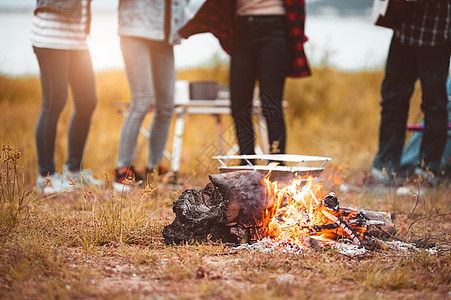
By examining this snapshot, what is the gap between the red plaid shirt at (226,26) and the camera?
2.96m

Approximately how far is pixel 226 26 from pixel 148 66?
0.65m

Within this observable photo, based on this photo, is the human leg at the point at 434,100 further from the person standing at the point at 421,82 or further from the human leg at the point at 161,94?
the human leg at the point at 161,94

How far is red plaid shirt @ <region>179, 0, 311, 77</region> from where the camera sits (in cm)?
296

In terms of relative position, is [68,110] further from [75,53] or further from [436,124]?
[436,124]

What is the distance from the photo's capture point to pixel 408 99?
10.7 feet

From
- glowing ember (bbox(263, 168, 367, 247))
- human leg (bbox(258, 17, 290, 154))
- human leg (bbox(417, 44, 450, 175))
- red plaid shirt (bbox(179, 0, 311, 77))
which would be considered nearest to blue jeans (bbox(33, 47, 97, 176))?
red plaid shirt (bbox(179, 0, 311, 77))

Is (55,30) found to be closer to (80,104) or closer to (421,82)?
(80,104)

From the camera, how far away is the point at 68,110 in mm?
6848

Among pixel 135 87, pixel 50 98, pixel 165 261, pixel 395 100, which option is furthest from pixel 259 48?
pixel 165 261

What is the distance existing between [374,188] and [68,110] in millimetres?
5225

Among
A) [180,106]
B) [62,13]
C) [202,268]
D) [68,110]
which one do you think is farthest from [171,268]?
[68,110]

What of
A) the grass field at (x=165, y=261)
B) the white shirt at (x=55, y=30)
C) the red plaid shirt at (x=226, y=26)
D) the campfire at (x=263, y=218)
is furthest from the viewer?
the red plaid shirt at (x=226, y=26)

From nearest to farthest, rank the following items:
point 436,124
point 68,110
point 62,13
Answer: point 62,13 < point 436,124 < point 68,110

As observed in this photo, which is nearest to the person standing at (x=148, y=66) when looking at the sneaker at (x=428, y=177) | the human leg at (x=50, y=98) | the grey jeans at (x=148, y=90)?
the grey jeans at (x=148, y=90)
